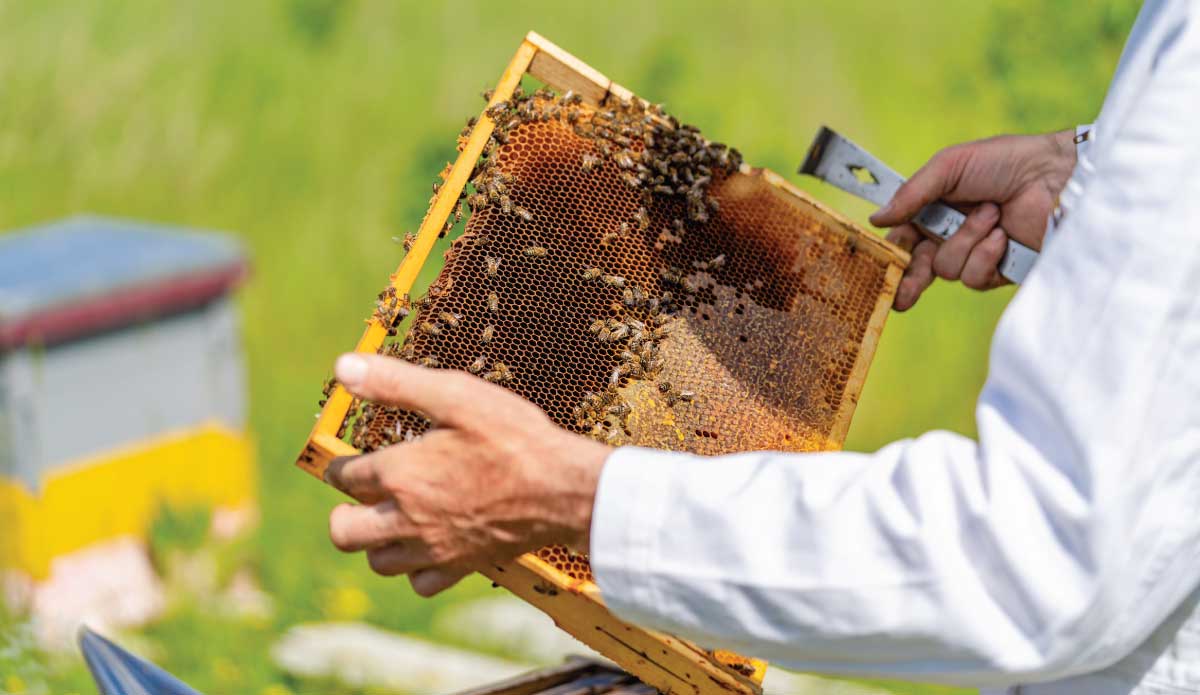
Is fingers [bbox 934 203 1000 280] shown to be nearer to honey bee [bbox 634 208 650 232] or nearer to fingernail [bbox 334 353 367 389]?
honey bee [bbox 634 208 650 232]

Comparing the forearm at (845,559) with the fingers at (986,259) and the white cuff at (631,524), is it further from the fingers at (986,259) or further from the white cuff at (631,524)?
the fingers at (986,259)

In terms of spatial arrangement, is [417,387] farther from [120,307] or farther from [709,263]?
[120,307]

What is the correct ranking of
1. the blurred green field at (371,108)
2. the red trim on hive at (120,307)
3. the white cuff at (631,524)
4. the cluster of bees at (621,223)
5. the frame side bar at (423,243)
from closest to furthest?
1. the white cuff at (631,524)
2. the frame side bar at (423,243)
3. the cluster of bees at (621,223)
4. the red trim on hive at (120,307)
5. the blurred green field at (371,108)

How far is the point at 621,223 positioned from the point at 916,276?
806 mm

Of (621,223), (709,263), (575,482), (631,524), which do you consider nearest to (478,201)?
(621,223)

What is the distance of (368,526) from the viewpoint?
5.43 ft

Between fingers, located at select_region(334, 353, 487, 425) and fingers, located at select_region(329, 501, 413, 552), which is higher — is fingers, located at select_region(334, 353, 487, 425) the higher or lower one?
the higher one

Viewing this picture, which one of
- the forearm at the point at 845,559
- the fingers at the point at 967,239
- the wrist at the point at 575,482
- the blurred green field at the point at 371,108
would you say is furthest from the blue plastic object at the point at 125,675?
the blurred green field at the point at 371,108

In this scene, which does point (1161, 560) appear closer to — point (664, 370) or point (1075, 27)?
point (664, 370)

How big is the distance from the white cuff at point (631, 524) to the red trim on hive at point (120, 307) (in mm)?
3548

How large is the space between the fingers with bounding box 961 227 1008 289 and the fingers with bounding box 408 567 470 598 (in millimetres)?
1494

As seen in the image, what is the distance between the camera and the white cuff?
56.0 inches

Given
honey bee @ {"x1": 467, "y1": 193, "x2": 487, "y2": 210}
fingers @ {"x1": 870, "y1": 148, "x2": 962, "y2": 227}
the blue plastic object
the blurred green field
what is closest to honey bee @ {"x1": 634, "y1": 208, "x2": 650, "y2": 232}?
honey bee @ {"x1": 467, "y1": 193, "x2": 487, "y2": 210}

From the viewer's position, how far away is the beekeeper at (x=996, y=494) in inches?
47.6
